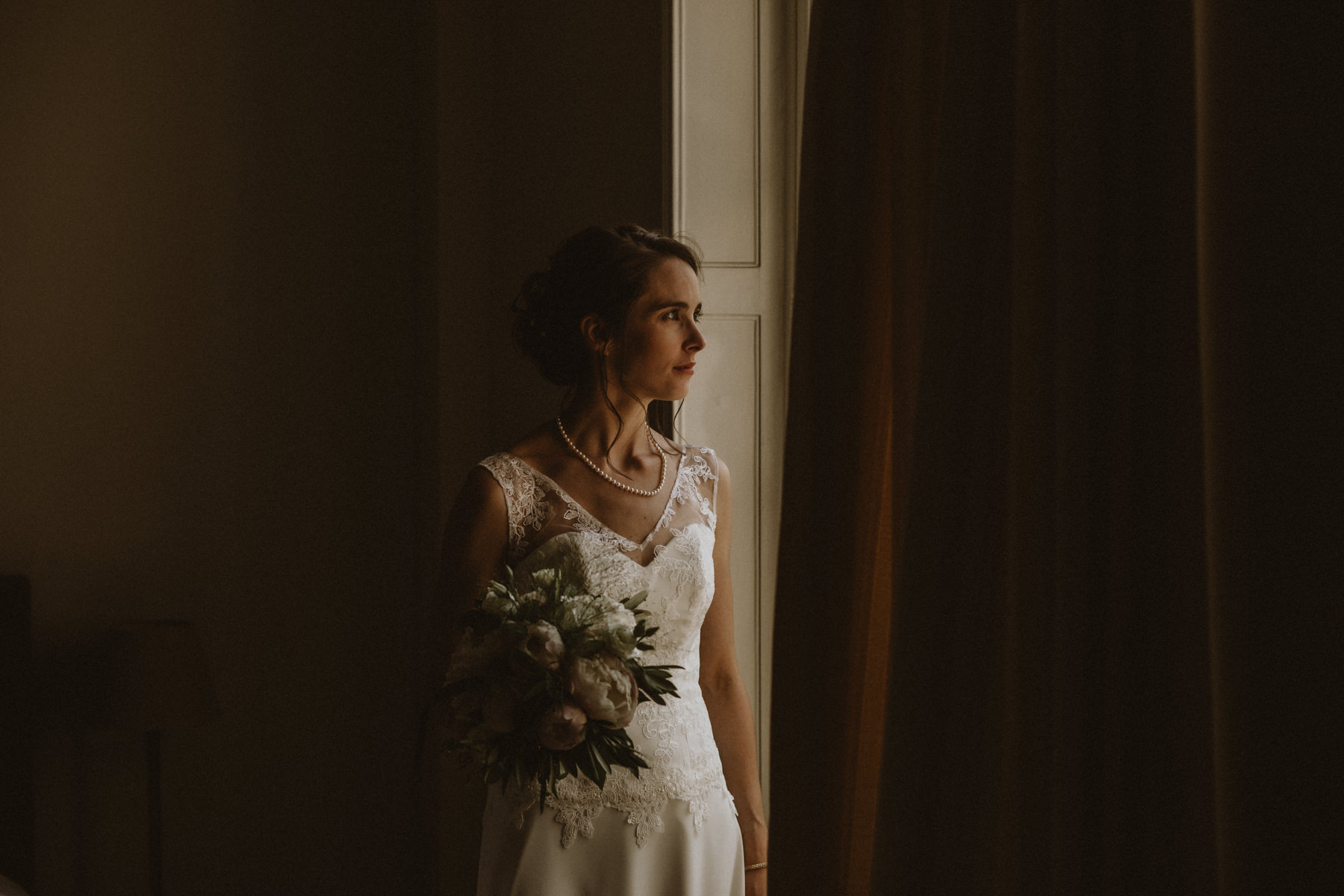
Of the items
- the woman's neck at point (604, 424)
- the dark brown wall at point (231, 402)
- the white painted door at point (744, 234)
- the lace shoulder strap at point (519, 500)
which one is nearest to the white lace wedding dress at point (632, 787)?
the lace shoulder strap at point (519, 500)

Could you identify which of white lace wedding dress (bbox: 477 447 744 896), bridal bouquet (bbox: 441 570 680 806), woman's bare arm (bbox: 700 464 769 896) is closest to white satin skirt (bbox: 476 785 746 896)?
white lace wedding dress (bbox: 477 447 744 896)

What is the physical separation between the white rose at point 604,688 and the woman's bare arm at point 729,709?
1.70ft

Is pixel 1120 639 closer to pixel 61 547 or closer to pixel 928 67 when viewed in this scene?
pixel 928 67

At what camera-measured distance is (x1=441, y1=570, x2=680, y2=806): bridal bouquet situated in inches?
56.6

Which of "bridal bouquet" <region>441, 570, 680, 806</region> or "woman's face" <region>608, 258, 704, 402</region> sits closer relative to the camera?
"bridal bouquet" <region>441, 570, 680, 806</region>

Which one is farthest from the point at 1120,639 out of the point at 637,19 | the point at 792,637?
the point at 637,19

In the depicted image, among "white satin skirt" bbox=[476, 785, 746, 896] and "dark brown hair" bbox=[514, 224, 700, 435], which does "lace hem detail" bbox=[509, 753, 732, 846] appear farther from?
"dark brown hair" bbox=[514, 224, 700, 435]

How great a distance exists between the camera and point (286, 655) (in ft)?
10.7

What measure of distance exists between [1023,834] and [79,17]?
11.5ft

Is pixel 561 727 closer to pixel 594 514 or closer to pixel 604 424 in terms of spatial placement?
pixel 594 514

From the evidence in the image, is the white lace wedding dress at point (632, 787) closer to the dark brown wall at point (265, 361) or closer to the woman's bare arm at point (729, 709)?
the woman's bare arm at point (729, 709)

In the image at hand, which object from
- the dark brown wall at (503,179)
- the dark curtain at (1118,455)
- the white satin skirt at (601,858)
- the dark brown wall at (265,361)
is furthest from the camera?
the dark brown wall at (265,361)

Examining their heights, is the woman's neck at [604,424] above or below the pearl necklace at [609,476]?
above

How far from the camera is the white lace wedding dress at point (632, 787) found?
5.77ft
